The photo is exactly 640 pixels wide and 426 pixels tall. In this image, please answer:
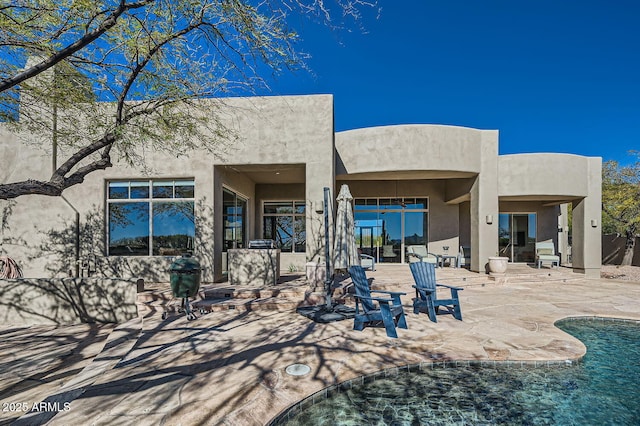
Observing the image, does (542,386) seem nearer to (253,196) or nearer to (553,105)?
(253,196)

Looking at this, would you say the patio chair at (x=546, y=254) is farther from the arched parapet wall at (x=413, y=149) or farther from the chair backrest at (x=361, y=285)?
the chair backrest at (x=361, y=285)

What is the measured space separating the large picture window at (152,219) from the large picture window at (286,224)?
4055 mm

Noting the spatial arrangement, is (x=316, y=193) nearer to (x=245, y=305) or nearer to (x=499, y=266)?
(x=245, y=305)

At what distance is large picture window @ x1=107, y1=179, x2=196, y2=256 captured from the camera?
8180mm

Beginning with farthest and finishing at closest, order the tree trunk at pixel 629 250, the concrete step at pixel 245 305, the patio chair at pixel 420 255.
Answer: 1. the tree trunk at pixel 629 250
2. the patio chair at pixel 420 255
3. the concrete step at pixel 245 305

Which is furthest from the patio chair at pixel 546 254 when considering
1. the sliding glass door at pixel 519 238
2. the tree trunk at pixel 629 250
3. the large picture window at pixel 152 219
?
the large picture window at pixel 152 219

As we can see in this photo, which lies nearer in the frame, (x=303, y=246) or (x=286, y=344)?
(x=286, y=344)

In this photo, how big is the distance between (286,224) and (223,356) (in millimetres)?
8261

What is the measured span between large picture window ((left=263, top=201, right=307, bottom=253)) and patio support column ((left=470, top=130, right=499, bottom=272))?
5981mm

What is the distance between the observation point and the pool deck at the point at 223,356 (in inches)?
102

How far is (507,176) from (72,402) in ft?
40.0

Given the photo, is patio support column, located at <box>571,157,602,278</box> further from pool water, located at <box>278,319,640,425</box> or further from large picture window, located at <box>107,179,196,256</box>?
large picture window, located at <box>107,179,196,256</box>

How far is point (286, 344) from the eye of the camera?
162 inches

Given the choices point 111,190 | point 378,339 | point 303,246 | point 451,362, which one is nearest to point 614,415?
point 451,362
